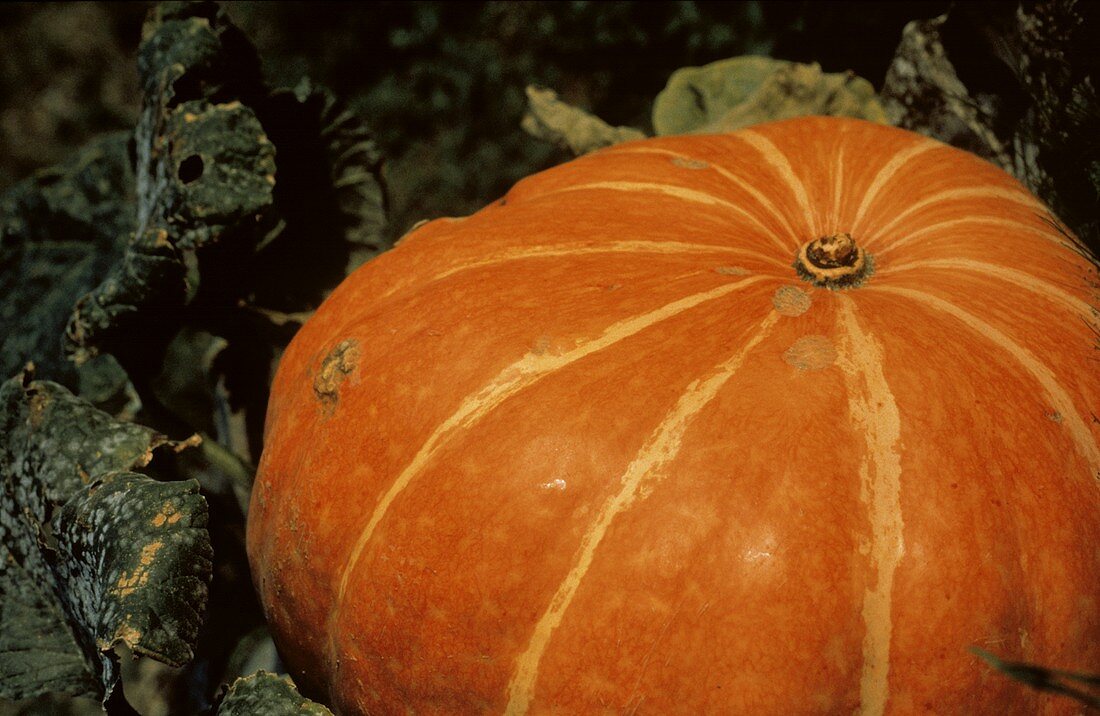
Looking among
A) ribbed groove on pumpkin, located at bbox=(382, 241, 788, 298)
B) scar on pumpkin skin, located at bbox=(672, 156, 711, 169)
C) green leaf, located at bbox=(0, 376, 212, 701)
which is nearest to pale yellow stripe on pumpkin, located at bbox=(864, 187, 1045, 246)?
ribbed groove on pumpkin, located at bbox=(382, 241, 788, 298)

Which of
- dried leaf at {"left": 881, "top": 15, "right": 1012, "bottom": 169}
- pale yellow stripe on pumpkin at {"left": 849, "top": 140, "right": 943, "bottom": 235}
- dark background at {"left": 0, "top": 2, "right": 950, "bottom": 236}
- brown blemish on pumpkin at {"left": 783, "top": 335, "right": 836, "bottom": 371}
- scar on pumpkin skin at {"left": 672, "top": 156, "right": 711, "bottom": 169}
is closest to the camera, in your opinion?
brown blemish on pumpkin at {"left": 783, "top": 335, "right": 836, "bottom": 371}

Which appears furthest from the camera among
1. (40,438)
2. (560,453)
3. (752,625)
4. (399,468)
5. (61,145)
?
(61,145)

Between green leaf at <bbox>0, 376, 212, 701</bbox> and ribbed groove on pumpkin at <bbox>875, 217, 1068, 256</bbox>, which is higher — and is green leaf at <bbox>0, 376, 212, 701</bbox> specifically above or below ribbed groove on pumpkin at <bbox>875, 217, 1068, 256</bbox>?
below

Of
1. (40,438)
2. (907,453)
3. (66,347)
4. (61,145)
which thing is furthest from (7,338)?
(907,453)

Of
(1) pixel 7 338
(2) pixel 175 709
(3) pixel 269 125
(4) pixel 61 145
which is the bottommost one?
(2) pixel 175 709

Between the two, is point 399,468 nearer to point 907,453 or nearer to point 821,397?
point 821,397

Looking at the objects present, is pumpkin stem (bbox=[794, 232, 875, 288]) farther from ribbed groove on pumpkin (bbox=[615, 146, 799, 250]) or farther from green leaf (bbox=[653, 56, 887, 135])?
green leaf (bbox=[653, 56, 887, 135])

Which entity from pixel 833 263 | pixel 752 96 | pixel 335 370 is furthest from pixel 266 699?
pixel 752 96
